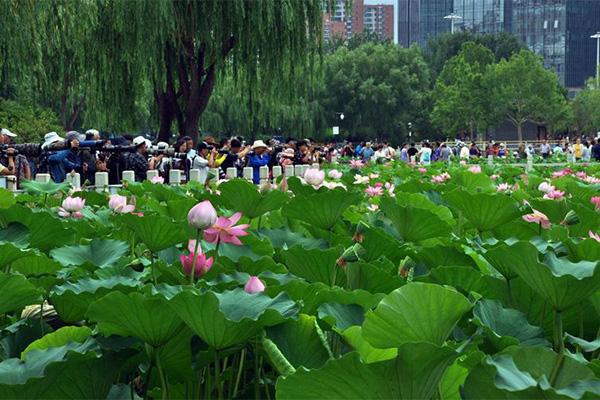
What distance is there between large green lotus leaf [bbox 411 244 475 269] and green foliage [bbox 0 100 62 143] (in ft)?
86.9

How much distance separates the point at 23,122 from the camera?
1113 inches

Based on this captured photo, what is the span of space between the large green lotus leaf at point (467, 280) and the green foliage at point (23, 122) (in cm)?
2678

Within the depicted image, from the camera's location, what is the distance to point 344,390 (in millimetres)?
1117

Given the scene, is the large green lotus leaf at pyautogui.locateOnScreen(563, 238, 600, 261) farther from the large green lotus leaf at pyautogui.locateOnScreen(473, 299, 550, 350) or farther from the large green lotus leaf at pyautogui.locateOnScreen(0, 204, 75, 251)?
the large green lotus leaf at pyautogui.locateOnScreen(0, 204, 75, 251)

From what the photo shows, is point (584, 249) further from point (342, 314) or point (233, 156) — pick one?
point (233, 156)

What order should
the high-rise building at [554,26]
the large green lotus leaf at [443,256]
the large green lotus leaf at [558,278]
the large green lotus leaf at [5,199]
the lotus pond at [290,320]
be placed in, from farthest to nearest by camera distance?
1. the high-rise building at [554,26]
2. the large green lotus leaf at [5,199]
3. the large green lotus leaf at [443,256]
4. the large green lotus leaf at [558,278]
5. the lotus pond at [290,320]

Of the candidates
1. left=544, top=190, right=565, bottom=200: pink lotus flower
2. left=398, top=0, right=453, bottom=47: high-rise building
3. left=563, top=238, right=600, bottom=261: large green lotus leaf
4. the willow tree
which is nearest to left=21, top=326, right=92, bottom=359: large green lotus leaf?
left=563, top=238, right=600, bottom=261: large green lotus leaf

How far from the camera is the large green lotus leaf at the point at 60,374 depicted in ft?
4.15

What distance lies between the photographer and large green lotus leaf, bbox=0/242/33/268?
2016 millimetres

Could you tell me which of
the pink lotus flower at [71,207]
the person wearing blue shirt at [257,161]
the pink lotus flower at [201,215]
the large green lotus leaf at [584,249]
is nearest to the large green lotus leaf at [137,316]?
the pink lotus flower at [201,215]

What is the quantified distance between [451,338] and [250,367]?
32 cm

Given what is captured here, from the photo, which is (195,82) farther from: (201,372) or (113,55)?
(201,372)

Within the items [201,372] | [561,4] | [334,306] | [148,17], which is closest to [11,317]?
[201,372]

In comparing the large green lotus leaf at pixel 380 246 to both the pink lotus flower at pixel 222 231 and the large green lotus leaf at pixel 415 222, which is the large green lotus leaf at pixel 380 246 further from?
the pink lotus flower at pixel 222 231
